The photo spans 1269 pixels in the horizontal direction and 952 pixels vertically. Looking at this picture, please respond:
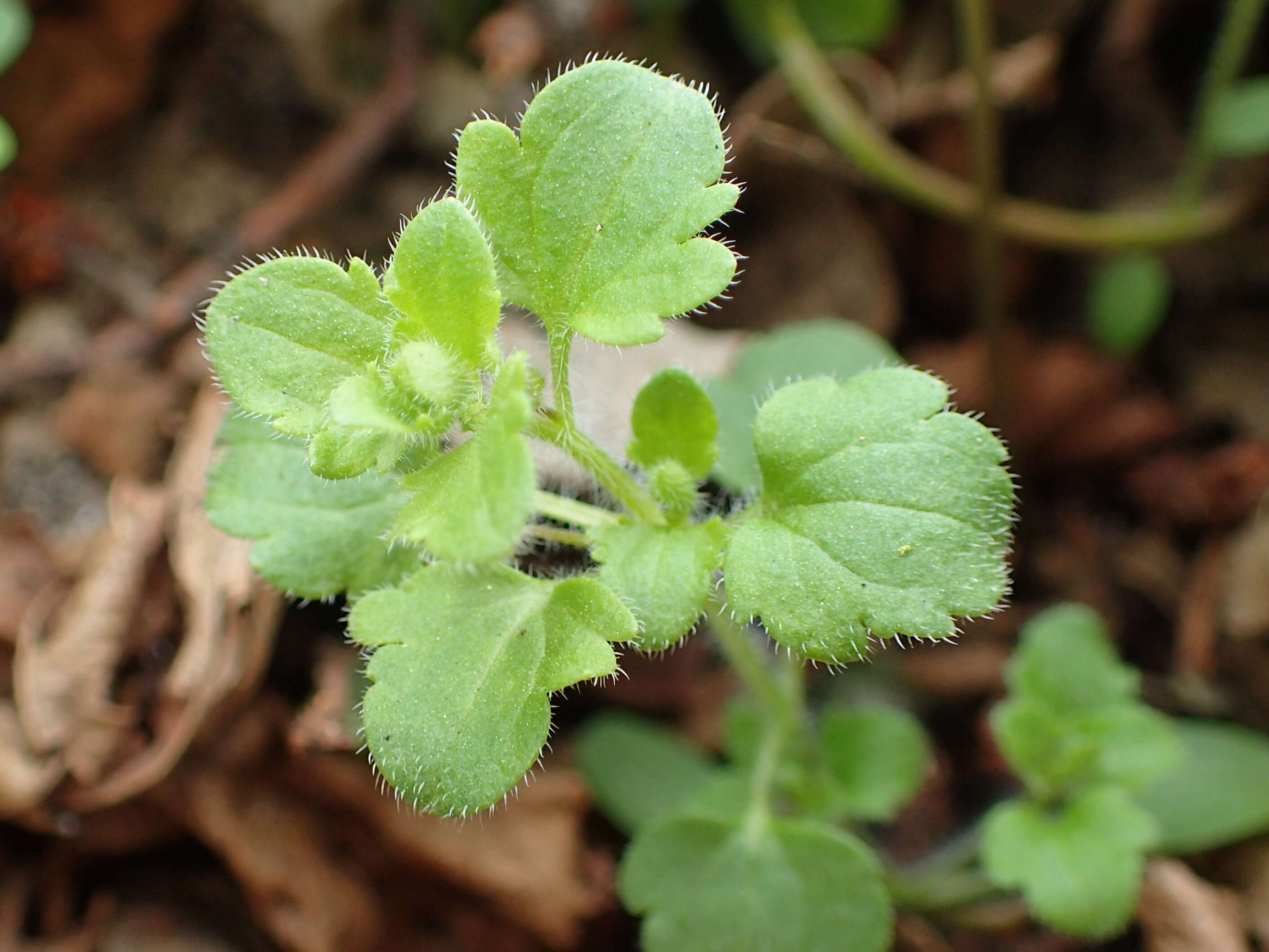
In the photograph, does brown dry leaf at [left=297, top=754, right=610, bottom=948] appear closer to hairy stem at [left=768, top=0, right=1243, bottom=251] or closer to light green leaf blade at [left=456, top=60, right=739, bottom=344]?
light green leaf blade at [left=456, top=60, right=739, bottom=344]

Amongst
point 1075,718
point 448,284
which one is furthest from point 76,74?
point 1075,718

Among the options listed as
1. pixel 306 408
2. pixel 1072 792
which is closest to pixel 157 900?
pixel 306 408

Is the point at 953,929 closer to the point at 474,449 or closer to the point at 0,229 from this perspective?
the point at 474,449

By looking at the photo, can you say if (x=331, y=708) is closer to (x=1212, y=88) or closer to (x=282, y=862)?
(x=282, y=862)

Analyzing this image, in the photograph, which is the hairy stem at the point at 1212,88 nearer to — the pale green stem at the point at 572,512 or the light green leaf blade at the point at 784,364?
the light green leaf blade at the point at 784,364

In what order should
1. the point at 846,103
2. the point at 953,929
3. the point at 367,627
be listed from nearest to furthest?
the point at 367,627 < the point at 953,929 < the point at 846,103

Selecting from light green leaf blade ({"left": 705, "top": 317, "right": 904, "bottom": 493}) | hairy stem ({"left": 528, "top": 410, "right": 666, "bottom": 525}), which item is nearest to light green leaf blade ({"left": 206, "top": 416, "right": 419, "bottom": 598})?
hairy stem ({"left": 528, "top": 410, "right": 666, "bottom": 525})

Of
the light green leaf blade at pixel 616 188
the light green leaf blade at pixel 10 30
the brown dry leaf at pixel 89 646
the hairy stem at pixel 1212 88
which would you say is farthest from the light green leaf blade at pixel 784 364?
the light green leaf blade at pixel 10 30
